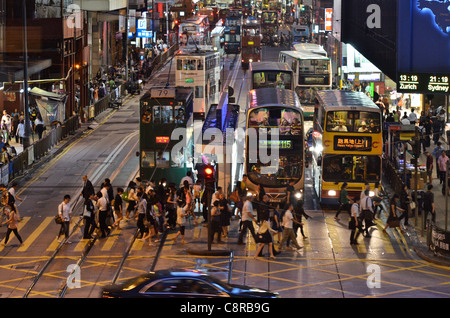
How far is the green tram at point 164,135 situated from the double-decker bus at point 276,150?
266 cm

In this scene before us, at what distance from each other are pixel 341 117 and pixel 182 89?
7528 mm

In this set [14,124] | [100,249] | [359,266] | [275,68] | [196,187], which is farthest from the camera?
[275,68]

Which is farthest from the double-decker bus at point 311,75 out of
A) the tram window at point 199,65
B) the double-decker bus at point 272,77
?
the tram window at point 199,65

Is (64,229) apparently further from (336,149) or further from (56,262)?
(336,149)

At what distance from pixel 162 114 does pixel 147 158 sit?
182 cm

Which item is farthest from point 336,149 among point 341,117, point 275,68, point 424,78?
point 275,68

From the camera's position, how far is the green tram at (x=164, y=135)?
32.8 m

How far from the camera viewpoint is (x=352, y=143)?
102 ft

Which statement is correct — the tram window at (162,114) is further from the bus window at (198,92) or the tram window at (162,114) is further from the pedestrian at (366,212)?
the bus window at (198,92)

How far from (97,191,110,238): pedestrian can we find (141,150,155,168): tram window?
6196 mm

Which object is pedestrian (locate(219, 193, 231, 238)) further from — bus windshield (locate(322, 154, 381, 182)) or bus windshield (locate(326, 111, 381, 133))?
bus windshield (locate(326, 111, 381, 133))

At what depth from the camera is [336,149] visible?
103 feet

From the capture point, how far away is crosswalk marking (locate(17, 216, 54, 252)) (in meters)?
26.0

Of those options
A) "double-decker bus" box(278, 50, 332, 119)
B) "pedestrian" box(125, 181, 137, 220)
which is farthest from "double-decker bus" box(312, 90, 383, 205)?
"double-decker bus" box(278, 50, 332, 119)
